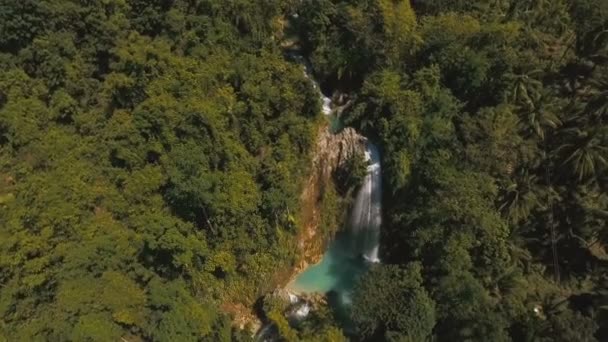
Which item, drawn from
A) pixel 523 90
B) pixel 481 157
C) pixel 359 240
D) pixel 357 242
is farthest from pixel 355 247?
pixel 523 90

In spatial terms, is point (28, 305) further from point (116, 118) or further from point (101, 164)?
point (116, 118)

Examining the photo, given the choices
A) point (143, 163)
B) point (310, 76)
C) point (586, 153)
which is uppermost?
point (586, 153)

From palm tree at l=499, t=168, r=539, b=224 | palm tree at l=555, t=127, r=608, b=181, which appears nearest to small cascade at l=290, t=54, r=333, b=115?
palm tree at l=499, t=168, r=539, b=224

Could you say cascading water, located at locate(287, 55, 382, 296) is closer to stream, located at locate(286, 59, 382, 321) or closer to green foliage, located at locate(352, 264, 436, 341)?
stream, located at locate(286, 59, 382, 321)

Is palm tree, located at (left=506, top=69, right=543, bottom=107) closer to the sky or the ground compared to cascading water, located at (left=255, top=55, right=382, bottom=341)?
closer to the sky

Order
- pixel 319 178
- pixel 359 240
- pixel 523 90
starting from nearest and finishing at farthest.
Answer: pixel 523 90 < pixel 319 178 < pixel 359 240

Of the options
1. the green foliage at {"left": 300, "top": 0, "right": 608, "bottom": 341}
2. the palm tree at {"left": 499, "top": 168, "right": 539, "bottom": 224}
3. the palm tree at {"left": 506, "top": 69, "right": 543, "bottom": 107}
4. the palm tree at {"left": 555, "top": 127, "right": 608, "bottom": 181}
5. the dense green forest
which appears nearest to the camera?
the dense green forest

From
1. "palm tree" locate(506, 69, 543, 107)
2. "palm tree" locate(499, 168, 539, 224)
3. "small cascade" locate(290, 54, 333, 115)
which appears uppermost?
"palm tree" locate(506, 69, 543, 107)

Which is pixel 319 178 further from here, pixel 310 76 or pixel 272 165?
pixel 310 76

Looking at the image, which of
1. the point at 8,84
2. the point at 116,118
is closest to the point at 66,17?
the point at 8,84
